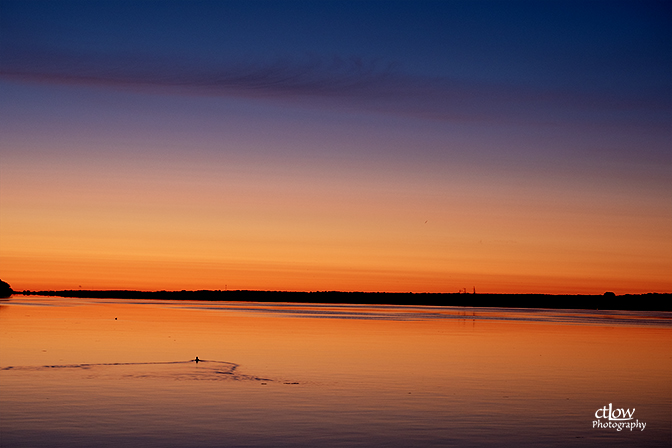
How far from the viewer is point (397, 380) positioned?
93.7ft

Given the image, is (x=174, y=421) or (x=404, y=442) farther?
(x=174, y=421)

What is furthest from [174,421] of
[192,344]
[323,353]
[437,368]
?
[192,344]

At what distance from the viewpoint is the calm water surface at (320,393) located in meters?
18.7

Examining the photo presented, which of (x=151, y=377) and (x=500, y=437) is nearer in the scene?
(x=500, y=437)

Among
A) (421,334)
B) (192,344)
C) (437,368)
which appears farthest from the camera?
(421,334)

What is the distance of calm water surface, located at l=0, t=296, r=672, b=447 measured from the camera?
18.7m

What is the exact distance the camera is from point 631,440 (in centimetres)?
1912

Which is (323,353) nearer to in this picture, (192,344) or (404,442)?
(192,344)

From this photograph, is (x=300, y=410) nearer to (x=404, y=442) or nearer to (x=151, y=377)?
(x=404, y=442)

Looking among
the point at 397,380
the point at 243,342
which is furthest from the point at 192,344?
the point at 397,380

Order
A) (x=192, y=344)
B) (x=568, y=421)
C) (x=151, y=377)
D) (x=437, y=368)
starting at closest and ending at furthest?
(x=568, y=421)
(x=151, y=377)
(x=437, y=368)
(x=192, y=344)

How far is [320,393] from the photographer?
25078 millimetres

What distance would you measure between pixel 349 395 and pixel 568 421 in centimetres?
728

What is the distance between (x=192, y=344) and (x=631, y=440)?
2781 centimetres
